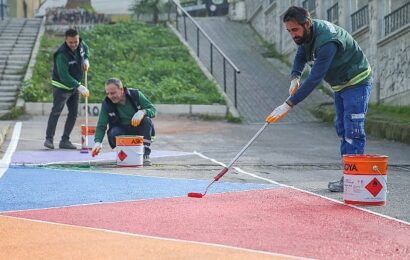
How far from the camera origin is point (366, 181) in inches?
234

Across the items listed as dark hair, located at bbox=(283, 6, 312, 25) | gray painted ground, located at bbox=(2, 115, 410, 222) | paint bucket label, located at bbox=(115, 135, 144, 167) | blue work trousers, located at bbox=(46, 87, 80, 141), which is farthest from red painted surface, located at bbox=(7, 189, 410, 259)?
blue work trousers, located at bbox=(46, 87, 80, 141)

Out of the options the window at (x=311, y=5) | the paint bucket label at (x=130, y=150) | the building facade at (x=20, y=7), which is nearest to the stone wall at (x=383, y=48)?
the window at (x=311, y=5)

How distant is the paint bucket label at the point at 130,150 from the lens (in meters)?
8.67

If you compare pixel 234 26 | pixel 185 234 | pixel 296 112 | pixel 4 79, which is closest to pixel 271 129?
pixel 296 112

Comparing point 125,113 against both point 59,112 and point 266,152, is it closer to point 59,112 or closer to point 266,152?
point 59,112

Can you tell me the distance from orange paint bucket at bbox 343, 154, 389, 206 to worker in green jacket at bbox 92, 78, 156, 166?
140 inches

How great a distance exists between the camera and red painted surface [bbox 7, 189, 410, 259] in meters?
4.42

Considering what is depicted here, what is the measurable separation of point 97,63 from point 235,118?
20.1 ft

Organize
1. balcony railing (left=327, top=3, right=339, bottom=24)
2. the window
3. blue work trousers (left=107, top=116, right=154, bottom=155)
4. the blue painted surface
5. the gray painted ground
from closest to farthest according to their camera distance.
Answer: the blue painted surface < the gray painted ground < blue work trousers (left=107, top=116, right=154, bottom=155) < balcony railing (left=327, top=3, right=339, bottom=24) < the window

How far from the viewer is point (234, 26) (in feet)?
100

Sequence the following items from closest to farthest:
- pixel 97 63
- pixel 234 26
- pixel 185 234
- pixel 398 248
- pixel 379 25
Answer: pixel 398 248
pixel 185 234
pixel 379 25
pixel 97 63
pixel 234 26

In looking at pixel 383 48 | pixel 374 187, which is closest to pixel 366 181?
pixel 374 187

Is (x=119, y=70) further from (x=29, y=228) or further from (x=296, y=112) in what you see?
(x=29, y=228)

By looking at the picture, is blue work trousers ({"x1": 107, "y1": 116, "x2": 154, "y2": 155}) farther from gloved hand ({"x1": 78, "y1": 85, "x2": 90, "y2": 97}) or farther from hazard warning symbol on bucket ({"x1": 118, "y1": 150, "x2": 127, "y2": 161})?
gloved hand ({"x1": 78, "y1": 85, "x2": 90, "y2": 97})
